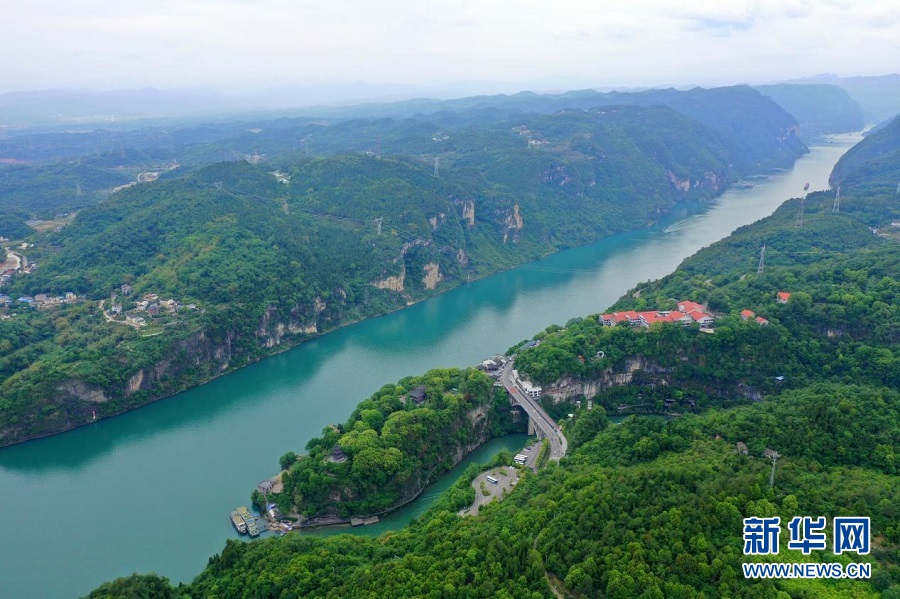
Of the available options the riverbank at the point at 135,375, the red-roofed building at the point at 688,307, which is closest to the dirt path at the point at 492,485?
the red-roofed building at the point at 688,307

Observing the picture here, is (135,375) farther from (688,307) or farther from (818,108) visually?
(818,108)

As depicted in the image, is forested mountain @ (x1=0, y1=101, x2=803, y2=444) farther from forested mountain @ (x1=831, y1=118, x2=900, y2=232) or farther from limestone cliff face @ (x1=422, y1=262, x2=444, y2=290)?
forested mountain @ (x1=831, y1=118, x2=900, y2=232)

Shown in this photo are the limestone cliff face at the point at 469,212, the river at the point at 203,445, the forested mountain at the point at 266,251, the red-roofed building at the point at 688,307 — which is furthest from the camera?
the limestone cliff face at the point at 469,212

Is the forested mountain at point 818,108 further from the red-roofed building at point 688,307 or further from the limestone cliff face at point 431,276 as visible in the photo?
the red-roofed building at point 688,307

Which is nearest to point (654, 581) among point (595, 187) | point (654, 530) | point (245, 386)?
point (654, 530)

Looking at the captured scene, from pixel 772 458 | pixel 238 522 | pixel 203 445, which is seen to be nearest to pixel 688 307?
pixel 772 458

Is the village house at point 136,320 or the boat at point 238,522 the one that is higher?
the village house at point 136,320
